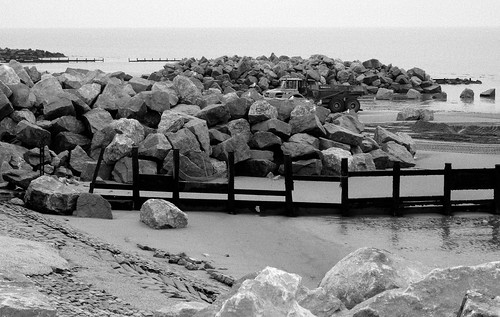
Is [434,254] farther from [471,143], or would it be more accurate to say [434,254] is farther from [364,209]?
[471,143]

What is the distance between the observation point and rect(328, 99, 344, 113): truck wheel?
41725mm

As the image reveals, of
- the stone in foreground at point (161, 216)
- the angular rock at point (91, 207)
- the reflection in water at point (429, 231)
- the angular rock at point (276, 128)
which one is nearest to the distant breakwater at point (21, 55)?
the angular rock at point (276, 128)

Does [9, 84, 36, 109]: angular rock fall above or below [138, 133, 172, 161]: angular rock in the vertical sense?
above

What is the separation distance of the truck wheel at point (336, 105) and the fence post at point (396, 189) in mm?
25392

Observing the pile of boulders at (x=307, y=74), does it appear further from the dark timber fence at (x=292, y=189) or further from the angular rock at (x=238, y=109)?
the dark timber fence at (x=292, y=189)

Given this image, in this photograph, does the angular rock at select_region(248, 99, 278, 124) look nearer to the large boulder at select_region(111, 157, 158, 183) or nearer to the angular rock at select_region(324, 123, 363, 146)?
the angular rock at select_region(324, 123, 363, 146)

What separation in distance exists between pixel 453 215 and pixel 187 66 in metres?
51.9

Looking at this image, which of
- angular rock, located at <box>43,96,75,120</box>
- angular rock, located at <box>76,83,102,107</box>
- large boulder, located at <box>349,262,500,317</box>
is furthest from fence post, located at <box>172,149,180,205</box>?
large boulder, located at <box>349,262,500,317</box>

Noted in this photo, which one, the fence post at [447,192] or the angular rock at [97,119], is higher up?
the angular rock at [97,119]

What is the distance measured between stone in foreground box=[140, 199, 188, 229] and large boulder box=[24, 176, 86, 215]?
1379 mm

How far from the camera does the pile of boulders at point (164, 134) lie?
19047 mm

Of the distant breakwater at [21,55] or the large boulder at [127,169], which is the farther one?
the distant breakwater at [21,55]

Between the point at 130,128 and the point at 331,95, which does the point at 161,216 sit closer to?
the point at 130,128

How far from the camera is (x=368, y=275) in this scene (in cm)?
785
